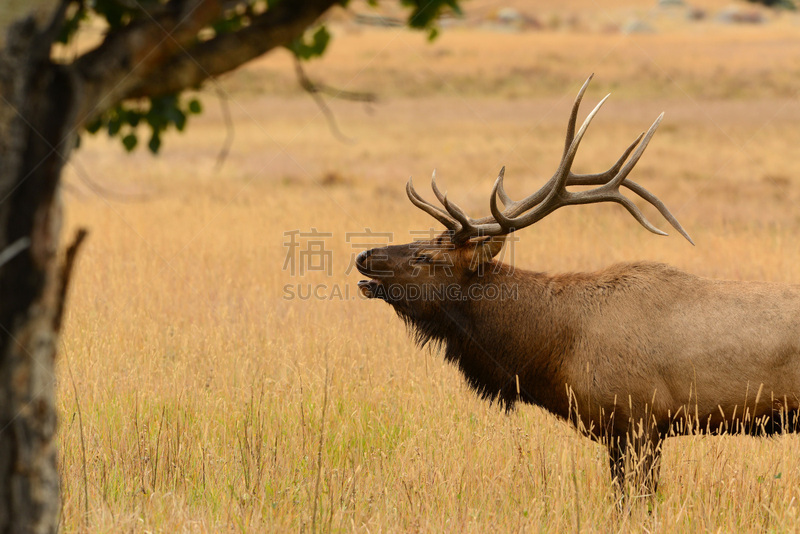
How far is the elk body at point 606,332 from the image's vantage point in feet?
15.7

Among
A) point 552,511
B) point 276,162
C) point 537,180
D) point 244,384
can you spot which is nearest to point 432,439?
point 552,511

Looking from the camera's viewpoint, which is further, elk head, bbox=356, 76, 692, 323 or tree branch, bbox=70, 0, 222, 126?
elk head, bbox=356, 76, 692, 323

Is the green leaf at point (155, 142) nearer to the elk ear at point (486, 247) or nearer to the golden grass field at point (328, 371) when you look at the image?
the golden grass field at point (328, 371)

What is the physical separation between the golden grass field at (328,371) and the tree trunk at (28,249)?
0.17m

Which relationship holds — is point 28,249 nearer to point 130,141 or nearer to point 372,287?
point 130,141

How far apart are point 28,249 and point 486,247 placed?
3406mm

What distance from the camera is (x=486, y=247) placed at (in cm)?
546

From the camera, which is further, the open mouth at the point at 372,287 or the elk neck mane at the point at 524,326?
the open mouth at the point at 372,287

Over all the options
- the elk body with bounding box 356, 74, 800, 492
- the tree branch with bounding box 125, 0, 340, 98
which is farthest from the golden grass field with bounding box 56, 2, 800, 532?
the tree branch with bounding box 125, 0, 340, 98

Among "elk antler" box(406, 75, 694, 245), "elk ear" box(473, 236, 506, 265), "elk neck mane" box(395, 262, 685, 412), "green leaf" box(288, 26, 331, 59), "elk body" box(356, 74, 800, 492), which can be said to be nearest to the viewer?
"green leaf" box(288, 26, 331, 59)

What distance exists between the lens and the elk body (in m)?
4.79

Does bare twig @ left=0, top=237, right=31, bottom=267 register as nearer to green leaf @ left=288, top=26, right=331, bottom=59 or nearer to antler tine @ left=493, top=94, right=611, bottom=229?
green leaf @ left=288, top=26, right=331, bottom=59

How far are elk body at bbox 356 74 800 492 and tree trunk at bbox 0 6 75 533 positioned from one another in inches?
117

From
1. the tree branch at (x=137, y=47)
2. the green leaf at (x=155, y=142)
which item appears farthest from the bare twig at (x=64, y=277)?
the green leaf at (x=155, y=142)
